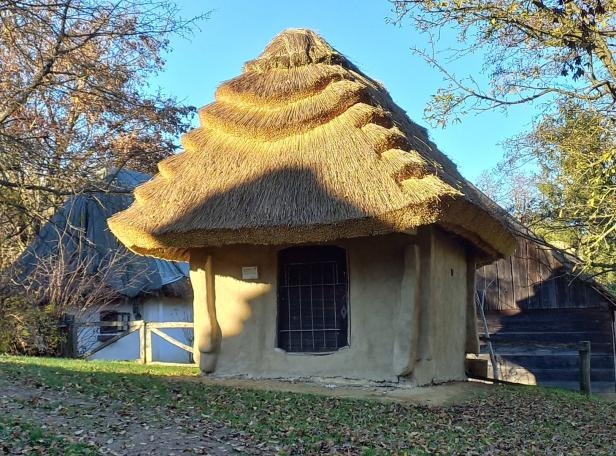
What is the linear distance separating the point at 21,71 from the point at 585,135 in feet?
35.8

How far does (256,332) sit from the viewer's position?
11438mm

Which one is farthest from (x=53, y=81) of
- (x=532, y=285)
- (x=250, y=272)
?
(x=532, y=285)

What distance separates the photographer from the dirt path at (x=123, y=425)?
6176 millimetres

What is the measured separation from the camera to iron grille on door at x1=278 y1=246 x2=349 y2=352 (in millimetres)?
11305

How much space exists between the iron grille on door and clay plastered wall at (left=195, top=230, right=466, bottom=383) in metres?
0.27

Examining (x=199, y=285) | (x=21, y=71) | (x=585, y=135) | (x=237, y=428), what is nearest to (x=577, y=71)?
(x=585, y=135)

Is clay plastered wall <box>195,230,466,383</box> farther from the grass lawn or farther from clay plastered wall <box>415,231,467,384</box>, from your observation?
the grass lawn

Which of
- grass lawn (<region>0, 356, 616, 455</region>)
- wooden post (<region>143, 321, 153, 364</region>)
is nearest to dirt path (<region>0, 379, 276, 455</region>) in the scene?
grass lawn (<region>0, 356, 616, 455</region>)

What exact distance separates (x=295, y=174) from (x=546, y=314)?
39.5ft

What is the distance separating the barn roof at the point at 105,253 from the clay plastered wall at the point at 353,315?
7297mm

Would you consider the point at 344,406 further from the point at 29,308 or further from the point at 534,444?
the point at 29,308

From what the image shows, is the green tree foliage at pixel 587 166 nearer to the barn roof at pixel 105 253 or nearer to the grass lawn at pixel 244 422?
the grass lawn at pixel 244 422

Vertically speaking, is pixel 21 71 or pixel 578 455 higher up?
pixel 21 71

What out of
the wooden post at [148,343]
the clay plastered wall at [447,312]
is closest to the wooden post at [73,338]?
the wooden post at [148,343]
